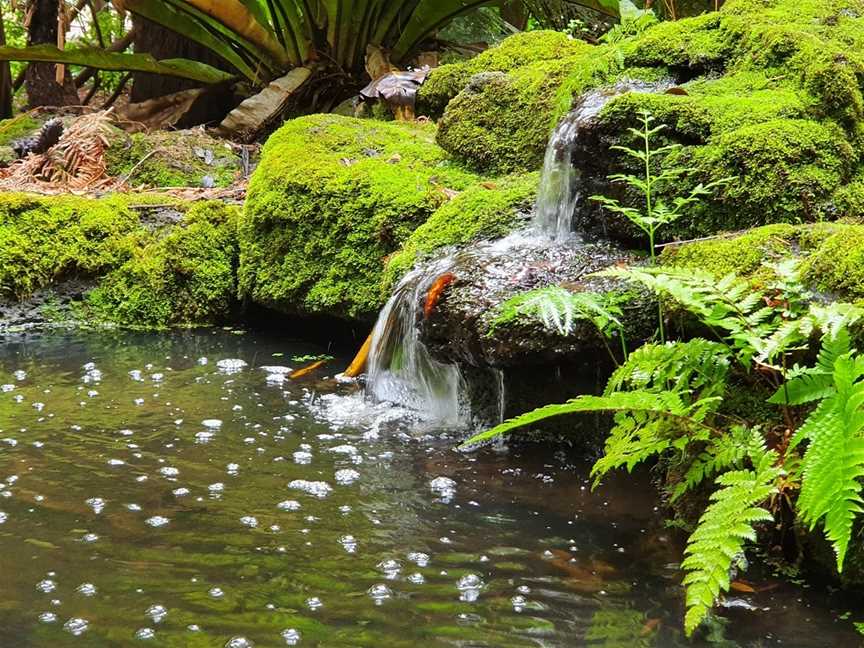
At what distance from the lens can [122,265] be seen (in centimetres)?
540

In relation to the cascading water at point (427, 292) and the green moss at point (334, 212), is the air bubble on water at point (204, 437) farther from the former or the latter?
the green moss at point (334, 212)

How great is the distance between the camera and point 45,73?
8.55 m

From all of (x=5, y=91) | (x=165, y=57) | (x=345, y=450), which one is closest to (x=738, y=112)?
(x=345, y=450)

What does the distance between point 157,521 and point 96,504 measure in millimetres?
258

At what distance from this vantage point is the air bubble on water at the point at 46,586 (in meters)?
2.05

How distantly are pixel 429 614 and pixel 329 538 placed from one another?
0.50 metres

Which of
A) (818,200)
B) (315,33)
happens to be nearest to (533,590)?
(818,200)

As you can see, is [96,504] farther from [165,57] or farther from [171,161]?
[165,57]

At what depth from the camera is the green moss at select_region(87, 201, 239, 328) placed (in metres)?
5.32

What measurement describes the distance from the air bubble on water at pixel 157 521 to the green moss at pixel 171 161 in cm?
464

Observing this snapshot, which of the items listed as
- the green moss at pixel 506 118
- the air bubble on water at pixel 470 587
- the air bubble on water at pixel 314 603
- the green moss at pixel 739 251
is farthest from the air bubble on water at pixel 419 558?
the green moss at pixel 506 118

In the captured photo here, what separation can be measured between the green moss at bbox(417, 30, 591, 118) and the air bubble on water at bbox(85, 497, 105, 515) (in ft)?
13.3

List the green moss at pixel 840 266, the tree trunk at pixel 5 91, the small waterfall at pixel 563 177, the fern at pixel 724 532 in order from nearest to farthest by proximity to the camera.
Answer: the fern at pixel 724 532
the green moss at pixel 840 266
the small waterfall at pixel 563 177
the tree trunk at pixel 5 91

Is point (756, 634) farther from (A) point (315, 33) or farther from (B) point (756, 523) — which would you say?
(A) point (315, 33)
